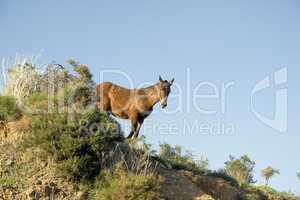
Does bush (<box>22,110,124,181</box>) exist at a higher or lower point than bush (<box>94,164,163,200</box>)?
higher

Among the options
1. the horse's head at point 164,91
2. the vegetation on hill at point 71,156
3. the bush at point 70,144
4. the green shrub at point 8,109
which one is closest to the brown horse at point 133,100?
the horse's head at point 164,91

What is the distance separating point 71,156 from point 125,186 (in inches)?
67.2

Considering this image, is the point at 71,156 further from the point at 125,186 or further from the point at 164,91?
the point at 164,91

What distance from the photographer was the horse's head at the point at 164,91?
20.0 m

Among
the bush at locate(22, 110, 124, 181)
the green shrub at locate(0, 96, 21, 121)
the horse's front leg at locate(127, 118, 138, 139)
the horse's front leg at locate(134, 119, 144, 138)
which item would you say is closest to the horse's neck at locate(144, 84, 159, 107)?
the horse's front leg at locate(134, 119, 144, 138)

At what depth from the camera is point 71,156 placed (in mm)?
14883

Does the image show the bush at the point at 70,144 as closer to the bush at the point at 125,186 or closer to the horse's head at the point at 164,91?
the bush at the point at 125,186

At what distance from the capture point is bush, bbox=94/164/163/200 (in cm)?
1429

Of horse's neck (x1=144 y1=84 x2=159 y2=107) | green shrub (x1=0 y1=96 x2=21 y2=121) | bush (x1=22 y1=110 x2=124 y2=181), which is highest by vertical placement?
horse's neck (x1=144 y1=84 x2=159 y2=107)

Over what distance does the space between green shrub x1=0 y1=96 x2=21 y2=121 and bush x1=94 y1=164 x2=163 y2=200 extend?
352cm

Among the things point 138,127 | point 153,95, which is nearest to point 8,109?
point 138,127

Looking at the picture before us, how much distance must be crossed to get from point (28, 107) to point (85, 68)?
17.7 feet

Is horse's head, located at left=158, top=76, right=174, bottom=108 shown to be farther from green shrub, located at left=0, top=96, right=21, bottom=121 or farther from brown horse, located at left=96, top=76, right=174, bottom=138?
green shrub, located at left=0, top=96, right=21, bottom=121

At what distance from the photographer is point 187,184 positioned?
55.7 ft
